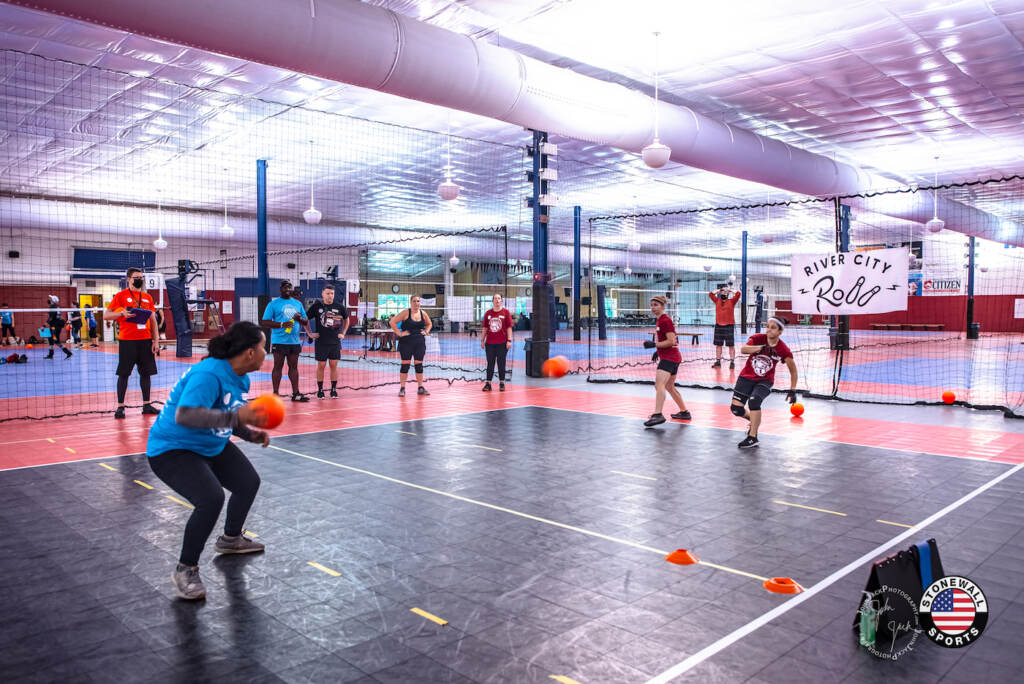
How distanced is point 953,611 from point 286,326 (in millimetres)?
8127

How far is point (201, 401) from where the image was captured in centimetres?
307

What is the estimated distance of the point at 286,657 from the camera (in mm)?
2619

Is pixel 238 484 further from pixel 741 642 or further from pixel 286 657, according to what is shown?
pixel 741 642

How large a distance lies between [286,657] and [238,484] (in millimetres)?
1150

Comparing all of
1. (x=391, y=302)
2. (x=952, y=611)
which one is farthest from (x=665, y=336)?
(x=391, y=302)

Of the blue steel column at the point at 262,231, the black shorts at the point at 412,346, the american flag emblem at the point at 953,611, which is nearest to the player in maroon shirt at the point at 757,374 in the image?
the american flag emblem at the point at 953,611

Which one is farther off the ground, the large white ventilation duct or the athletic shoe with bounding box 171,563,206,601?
the large white ventilation duct

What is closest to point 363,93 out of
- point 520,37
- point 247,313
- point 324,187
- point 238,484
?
point 520,37

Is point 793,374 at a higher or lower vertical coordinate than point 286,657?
higher

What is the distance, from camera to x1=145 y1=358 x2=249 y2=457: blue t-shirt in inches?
122

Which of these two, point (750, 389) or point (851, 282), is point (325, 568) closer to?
point (750, 389)

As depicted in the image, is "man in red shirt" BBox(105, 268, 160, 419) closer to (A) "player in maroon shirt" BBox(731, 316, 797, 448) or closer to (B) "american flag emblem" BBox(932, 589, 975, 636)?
(A) "player in maroon shirt" BBox(731, 316, 797, 448)

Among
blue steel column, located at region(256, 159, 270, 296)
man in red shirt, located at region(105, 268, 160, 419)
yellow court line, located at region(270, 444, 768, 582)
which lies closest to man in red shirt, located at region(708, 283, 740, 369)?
blue steel column, located at region(256, 159, 270, 296)

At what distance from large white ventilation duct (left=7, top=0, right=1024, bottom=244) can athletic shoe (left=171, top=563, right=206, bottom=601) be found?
462cm
